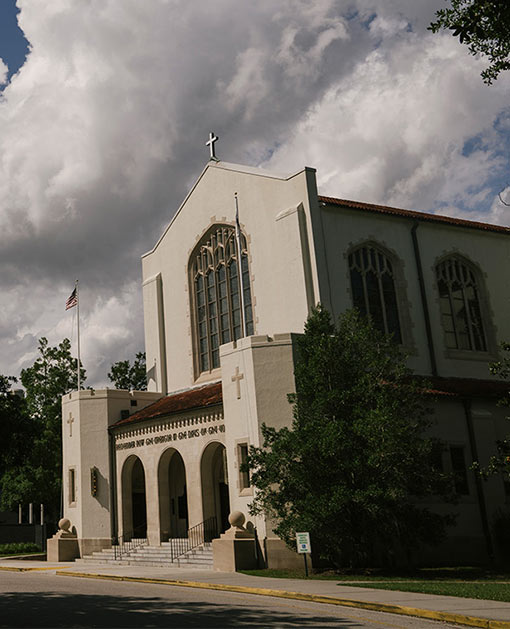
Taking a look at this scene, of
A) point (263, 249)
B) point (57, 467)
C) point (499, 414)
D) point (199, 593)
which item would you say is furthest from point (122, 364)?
point (199, 593)

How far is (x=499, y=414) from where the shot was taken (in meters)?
29.4

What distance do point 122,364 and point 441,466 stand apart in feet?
102

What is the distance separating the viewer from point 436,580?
66.5 ft

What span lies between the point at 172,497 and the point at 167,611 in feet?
64.1

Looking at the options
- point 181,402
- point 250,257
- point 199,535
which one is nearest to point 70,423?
point 181,402

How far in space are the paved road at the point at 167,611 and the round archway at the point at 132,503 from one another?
1372 cm

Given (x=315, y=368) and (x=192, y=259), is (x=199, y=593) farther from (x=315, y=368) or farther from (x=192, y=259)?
(x=192, y=259)

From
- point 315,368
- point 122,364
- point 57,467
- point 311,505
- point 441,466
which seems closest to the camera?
point 311,505

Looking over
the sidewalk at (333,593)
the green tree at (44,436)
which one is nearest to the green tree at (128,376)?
the green tree at (44,436)

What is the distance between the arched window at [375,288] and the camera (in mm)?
31078

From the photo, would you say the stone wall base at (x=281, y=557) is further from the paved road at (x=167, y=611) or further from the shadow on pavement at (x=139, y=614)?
the shadow on pavement at (x=139, y=614)

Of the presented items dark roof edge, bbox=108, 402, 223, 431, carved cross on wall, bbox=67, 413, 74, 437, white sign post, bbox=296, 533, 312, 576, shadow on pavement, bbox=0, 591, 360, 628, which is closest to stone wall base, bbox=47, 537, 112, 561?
carved cross on wall, bbox=67, 413, 74, 437

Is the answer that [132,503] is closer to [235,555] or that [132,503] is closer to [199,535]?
[199,535]

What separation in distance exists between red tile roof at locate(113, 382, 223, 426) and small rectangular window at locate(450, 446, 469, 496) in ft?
29.3
